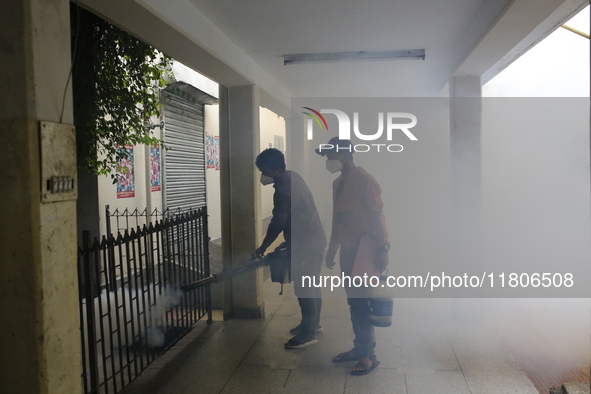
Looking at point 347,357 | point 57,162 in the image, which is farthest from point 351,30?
point 57,162

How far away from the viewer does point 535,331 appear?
18.0ft

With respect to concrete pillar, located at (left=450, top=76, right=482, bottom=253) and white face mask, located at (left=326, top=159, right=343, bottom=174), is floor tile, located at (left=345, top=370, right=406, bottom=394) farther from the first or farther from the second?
concrete pillar, located at (left=450, top=76, right=482, bottom=253)

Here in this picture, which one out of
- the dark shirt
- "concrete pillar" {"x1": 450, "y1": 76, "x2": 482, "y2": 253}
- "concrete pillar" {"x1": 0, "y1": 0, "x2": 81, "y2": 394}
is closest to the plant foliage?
the dark shirt

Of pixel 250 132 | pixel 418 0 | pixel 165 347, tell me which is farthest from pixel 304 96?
pixel 165 347

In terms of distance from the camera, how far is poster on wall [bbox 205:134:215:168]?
998cm

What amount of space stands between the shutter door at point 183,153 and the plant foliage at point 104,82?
2.67m

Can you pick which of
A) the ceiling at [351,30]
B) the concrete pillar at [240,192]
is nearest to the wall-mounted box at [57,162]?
the ceiling at [351,30]

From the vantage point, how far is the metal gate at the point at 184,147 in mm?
8289

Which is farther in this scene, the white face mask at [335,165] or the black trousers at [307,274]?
the black trousers at [307,274]

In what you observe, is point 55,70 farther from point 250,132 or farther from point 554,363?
point 554,363

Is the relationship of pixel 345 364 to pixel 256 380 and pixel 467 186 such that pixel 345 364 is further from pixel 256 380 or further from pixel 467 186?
pixel 467 186

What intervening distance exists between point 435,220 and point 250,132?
9.95 feet

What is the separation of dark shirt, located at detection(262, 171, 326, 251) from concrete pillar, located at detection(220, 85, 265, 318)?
1096 millimetres

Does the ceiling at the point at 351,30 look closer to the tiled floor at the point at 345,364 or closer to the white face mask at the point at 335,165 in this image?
the white face mask at the point at 335,165
